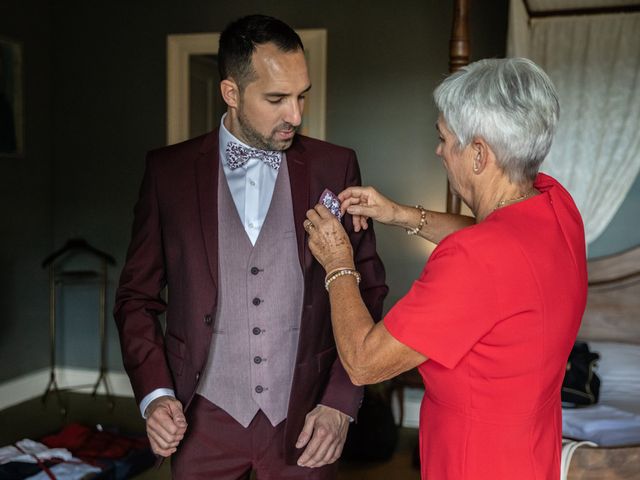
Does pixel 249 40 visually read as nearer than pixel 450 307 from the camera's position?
No

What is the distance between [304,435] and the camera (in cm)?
183

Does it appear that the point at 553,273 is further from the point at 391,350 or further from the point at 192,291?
the point at 192,291

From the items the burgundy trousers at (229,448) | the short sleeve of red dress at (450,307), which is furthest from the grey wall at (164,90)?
the short sleeve of red dress at (450,307)

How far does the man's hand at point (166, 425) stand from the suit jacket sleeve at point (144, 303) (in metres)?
0.08

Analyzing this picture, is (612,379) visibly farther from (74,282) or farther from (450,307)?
(74,282)

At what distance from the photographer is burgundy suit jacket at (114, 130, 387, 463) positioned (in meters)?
1.83

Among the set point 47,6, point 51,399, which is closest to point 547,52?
point 47,6

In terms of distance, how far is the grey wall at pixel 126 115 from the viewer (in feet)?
16.1

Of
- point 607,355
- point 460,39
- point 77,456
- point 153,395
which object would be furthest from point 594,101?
point 77,456

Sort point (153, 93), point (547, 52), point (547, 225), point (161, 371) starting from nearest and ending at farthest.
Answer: point (547, 225)
point (161, 371)
point (547, 52)
point (153, 93)

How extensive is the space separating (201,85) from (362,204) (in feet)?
13.5

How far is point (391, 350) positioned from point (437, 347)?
98 millimetres

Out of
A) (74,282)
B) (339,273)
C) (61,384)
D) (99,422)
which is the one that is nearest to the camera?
(339,273)

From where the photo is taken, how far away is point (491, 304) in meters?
1.40
